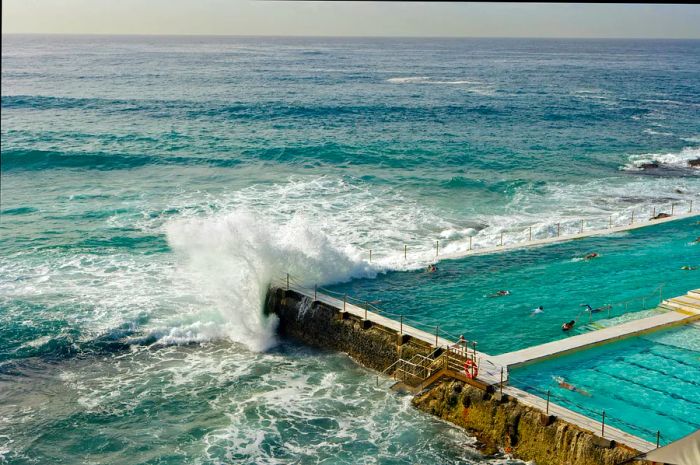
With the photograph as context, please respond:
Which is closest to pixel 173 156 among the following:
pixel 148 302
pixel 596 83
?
pixel 148 302

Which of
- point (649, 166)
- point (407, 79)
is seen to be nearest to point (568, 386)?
point (649, 166)

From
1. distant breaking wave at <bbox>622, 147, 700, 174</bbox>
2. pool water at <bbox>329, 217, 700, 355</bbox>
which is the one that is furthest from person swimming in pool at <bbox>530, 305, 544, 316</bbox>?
distant breaking wave at <bbox>622, 147, 700, 174</bbox>

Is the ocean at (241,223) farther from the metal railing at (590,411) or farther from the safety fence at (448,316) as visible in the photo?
the metal railing at (590,411)

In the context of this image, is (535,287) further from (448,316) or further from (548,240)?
(548,240)

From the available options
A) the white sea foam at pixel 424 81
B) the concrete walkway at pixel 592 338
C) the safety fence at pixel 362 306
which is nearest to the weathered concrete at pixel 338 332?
the safety fence at pixel 362 306

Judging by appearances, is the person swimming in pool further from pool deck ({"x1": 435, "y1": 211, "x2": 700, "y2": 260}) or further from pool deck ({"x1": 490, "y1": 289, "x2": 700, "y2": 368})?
pool deck ({"x1": 435, "y1": 211, "x2": 700, "y2": 260})

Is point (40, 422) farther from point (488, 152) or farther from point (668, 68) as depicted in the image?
point (668, 68)
